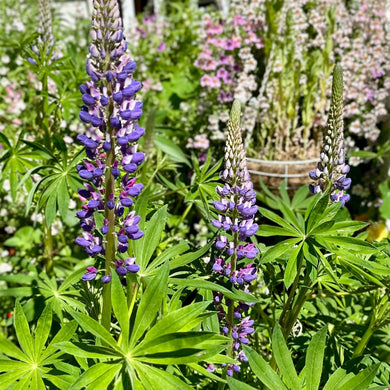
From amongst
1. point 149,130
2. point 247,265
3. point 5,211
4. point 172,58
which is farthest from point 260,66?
point 247,265

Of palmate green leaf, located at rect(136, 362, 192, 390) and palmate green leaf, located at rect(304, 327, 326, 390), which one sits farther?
palmate green leaf, located at rect(304, 327, 326, 390)

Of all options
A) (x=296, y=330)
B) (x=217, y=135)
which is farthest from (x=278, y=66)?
(x=296, y=330)

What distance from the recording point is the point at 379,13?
3.97 meters

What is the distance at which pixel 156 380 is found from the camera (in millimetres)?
1305

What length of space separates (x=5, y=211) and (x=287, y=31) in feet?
7.68

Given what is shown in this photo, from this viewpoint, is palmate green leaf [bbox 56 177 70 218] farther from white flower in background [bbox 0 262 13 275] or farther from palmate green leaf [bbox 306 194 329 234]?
white flower in background [bbox 0 262 13 275]

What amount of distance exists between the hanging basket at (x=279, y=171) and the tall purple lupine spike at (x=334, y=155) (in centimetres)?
162

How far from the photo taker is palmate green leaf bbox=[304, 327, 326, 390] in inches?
57.4

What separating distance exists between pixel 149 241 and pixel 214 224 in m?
0.24

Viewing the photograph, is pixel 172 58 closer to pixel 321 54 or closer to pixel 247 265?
pixel 321 54

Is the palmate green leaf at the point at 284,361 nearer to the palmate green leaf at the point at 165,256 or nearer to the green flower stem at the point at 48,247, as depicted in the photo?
the palmate green leaf at the point at 165,256

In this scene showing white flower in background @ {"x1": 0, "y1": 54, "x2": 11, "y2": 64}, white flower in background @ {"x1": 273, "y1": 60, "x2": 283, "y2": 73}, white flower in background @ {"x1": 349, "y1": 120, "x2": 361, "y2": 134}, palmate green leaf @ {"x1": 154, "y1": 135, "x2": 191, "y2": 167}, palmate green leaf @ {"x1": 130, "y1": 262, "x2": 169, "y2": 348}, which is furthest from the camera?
white flower in background @ {"x1": 0, "y1": 54, "x2": 11, "y2": 64}

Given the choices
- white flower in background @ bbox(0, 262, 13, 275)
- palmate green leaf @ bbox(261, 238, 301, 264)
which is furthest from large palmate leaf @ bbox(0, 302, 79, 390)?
white flower in background @ bbox(0, 262, 13, 275)

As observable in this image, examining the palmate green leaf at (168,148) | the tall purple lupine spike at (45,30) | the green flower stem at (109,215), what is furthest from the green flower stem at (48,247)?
the green flower stem at (109,215)
